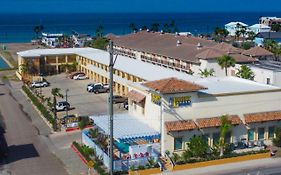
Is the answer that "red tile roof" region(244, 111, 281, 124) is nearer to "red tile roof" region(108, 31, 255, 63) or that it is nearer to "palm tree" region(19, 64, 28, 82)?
"red tile roof" region(108, 31, 255, 63)

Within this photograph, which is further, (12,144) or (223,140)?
(12,144)

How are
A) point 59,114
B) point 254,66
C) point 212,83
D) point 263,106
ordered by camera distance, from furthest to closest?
point 254,66, point 59,114, point 212,83, point 263,106

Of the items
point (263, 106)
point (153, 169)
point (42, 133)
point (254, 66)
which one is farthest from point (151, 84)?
point (254, 66)

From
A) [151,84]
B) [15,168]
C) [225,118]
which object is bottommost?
[15,168]

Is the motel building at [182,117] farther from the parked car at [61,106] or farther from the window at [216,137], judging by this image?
the parked car at [61,106]

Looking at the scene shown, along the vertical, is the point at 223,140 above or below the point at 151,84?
below

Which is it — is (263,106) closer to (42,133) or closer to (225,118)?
(225,118)
